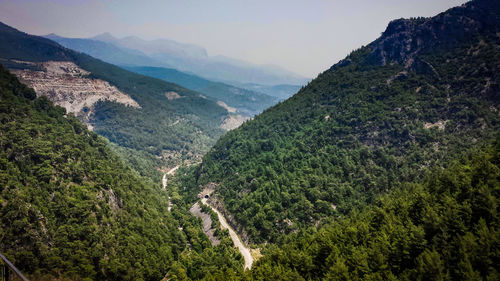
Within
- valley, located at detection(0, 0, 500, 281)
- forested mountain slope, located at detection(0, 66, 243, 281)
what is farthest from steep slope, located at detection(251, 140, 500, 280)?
forested mountain slope, located at detection(0, 66, 243, 281)

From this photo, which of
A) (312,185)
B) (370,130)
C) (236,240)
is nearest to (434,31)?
(370,130)

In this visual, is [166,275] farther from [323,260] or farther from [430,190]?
[430,190]

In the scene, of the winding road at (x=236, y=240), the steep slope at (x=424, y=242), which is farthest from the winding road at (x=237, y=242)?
the steep slope at (x=424, y=242)

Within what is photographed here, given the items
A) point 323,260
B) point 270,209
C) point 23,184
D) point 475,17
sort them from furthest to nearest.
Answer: point 475,17, point 270,209, point 23,184, point 323,260

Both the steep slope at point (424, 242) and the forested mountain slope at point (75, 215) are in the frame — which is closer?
the steep slope at point (424, 242)

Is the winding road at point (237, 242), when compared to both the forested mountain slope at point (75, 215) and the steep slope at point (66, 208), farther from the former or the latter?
the steep slope at point (66, 208)

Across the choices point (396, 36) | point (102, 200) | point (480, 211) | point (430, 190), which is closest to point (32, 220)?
point (102, 200)

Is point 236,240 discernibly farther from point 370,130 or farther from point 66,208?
point 370,130

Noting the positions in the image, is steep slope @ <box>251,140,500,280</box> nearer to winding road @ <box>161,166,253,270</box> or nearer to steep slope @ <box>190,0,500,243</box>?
winding road @ <box>161,166,253,270</box>
